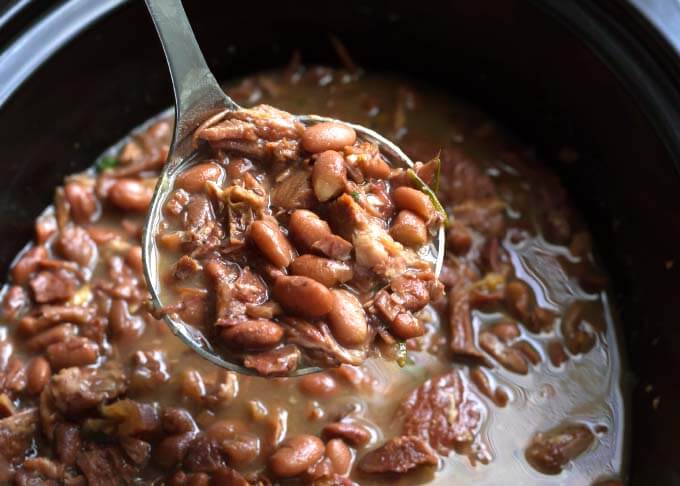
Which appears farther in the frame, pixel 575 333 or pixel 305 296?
pixel 575 333

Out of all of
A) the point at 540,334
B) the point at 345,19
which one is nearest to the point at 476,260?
the point at 540,334

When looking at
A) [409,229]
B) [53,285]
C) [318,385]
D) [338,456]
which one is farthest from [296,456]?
[53,285]

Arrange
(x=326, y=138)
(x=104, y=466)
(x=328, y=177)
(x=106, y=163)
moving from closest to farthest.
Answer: (x=328, y=177) → (x=326, y=138) → (x=104, y=466) → (x=106, y=163)

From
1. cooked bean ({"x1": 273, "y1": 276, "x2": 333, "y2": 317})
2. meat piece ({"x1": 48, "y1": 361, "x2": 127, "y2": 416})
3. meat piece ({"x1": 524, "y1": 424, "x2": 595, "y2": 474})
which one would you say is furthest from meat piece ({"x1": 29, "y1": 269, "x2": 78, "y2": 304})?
meat piece ({"x1": 524, "y1": 424, "x2": 595, "y2": 474})

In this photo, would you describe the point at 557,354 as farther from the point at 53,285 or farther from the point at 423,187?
the point at 53,285

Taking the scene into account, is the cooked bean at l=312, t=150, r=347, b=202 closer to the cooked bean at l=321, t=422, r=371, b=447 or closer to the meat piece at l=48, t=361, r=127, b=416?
the cooked bean at l=321, t=422, r=371, b=447

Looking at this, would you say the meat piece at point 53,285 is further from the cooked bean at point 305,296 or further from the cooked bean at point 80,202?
the cooked bean at point 305,296
